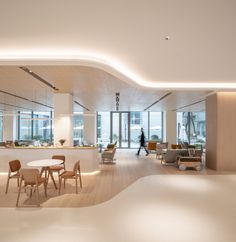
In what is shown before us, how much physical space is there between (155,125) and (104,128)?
438 cm

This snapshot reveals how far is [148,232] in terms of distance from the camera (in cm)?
367

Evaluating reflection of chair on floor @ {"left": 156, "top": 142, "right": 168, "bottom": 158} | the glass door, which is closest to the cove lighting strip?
reflection of chair on floor @ {"left": 156, "top": 142, "right": 168, "bottom": 158}

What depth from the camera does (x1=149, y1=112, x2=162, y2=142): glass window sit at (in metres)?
19.0

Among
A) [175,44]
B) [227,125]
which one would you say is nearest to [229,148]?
[227,125]

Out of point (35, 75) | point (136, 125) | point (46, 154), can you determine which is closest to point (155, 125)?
point (136, 125)

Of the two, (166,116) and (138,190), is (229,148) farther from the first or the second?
(166,116)

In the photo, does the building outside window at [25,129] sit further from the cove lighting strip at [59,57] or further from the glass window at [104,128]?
the cove lighting strip at [59,57]

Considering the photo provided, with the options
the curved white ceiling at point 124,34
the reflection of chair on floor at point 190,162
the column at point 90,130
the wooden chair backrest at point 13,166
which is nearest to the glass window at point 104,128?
the column at point 90,130

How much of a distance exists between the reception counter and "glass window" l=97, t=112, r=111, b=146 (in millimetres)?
10792

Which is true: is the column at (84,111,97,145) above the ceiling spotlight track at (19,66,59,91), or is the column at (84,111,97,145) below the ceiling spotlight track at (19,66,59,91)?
below

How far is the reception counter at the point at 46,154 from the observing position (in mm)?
7938

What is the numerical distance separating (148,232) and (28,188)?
4.01 metres

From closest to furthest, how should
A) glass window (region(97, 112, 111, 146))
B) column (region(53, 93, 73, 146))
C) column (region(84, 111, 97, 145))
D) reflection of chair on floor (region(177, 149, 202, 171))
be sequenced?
column (region(53, 93, 73, 146))
reflection of chair on floor (region(177, 149, 202, 171))
column (region(84, 111, 97, 145))
glass window (region(97, 112, 111, 146))

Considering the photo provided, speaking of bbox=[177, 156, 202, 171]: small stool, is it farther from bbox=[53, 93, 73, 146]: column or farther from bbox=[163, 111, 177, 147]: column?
bbox=[163, 111, 177, 147]: column
